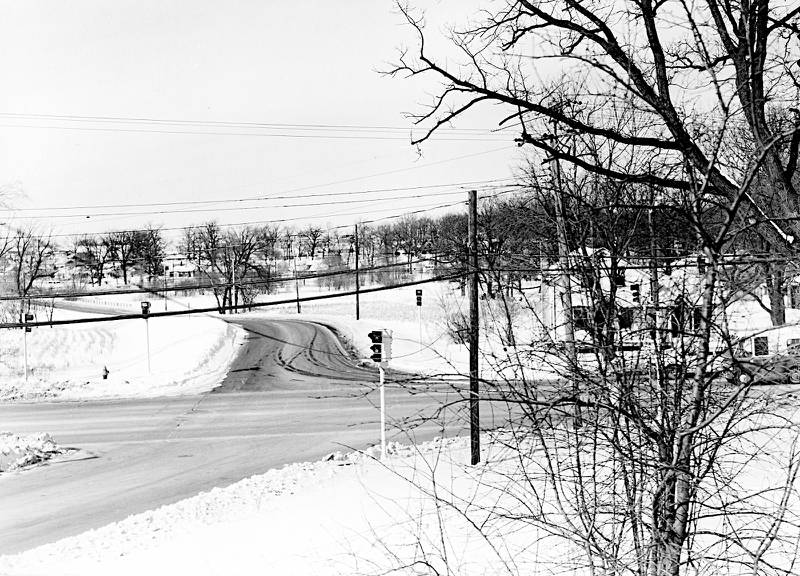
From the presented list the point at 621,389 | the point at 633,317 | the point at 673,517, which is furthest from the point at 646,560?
the point at 633,317

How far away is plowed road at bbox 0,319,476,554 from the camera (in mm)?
15417

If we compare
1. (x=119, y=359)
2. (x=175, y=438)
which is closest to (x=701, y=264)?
(x=175, y=438)

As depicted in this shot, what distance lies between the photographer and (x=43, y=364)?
42062mm

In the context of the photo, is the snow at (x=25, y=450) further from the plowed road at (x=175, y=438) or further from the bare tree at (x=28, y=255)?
the bare tree at (x=28, y=255)

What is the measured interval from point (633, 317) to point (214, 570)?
24.7ft

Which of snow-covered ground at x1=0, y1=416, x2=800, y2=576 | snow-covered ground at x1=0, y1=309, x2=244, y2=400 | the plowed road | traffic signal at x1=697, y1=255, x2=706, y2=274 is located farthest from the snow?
traffic signal at x1=697, y1=255, x2=706, y2=274

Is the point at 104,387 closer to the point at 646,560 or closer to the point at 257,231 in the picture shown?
the point at 646,560

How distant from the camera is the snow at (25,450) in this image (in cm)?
1959

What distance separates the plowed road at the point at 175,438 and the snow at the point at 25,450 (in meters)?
0.59

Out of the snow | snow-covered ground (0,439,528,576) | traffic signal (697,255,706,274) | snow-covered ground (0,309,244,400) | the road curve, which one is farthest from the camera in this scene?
the road curve

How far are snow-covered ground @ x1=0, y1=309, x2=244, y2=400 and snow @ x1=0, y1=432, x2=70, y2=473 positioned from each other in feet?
37.2

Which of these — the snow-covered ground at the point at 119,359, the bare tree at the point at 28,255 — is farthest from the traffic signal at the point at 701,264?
the bare tree at the point at 28,255

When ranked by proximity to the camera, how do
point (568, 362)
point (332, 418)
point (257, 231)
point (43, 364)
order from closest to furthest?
point (568, 362)
point (332, 418)
point (43, 364)
point (257, 231)

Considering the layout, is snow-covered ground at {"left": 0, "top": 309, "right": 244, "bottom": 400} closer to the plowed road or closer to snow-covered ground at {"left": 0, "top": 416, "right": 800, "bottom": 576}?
the plowed road
